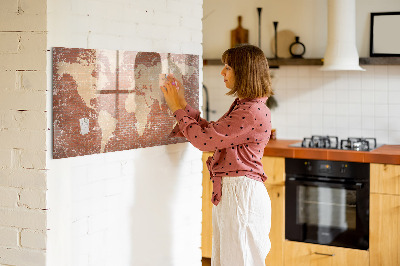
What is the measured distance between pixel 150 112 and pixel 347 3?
2.32 meters

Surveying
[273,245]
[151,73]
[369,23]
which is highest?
[369,23]

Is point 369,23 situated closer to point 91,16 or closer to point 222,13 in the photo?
point 222,13

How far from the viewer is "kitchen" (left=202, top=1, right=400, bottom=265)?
4.36 metres

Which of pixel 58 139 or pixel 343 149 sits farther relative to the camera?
pixel 343 149

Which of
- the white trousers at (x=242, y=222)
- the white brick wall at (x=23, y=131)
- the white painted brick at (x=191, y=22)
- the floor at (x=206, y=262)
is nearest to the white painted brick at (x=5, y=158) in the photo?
the white brick wall at (x=23, y=131)

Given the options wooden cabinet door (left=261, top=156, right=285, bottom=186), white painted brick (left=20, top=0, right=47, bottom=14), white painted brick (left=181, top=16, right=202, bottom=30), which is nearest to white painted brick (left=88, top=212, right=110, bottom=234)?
white painted brick (left=20, top=0, right=47, bottom=14)

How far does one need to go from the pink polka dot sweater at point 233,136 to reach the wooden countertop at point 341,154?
1439mm

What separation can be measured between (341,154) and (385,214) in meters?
0.49

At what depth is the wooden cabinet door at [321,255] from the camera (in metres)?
4.14

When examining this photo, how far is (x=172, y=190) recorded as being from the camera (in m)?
2.96

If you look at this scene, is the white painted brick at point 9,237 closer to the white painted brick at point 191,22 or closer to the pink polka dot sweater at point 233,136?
the pink polka dot sweater at point 233,136

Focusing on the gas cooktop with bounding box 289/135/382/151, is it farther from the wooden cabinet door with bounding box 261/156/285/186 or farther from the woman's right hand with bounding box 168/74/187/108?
the woman's right hand with bounding box 168/74/187/108

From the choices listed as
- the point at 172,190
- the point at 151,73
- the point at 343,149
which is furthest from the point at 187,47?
the point at 343,149

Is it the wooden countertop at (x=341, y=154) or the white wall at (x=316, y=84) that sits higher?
the white wall at (x=316, y=84)
